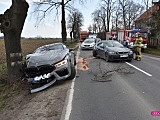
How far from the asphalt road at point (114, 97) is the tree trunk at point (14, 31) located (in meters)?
2.59

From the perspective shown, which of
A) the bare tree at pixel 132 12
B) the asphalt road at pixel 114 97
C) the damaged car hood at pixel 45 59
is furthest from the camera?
the bare tree at pixel 132 12

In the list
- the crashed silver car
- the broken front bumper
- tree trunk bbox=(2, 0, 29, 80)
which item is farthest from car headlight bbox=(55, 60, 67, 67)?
tree trunk bbox=(2, 0, 29, 80)

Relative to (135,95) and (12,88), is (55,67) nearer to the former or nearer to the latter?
(12,88)

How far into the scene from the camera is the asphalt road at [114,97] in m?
6.28

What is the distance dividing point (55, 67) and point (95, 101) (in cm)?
290

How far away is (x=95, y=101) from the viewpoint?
7.49m

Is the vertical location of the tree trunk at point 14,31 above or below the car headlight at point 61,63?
above

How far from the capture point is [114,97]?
25.8 feet

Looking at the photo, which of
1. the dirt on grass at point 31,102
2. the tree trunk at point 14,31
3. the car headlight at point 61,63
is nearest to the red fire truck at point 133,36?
the tree trunk at point 14,31

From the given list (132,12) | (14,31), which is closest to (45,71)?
(14,31)

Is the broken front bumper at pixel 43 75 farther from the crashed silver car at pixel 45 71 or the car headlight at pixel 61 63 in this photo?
the car headlight at pixel 61 63

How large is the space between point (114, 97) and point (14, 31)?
18.2ft

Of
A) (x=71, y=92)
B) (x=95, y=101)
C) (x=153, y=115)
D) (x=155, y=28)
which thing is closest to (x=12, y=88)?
Result: (x=71, y=92)

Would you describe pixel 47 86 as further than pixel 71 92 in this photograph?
Yes
